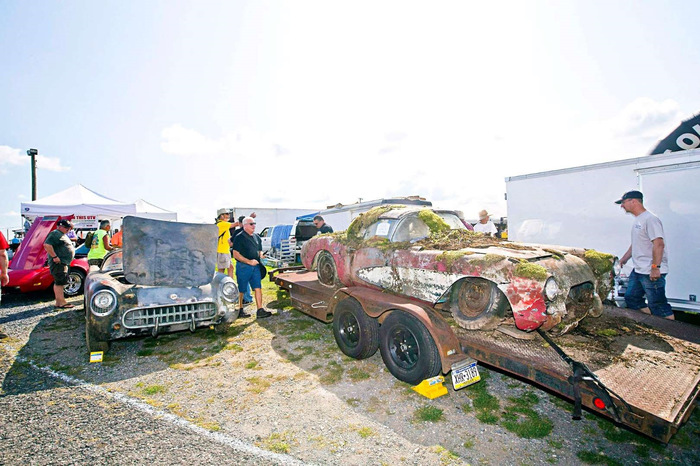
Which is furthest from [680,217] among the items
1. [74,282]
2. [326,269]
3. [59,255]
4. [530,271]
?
[74,282]

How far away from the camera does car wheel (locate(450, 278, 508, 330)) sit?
11.2 feet

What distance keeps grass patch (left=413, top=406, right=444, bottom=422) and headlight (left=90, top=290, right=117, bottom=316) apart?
392 cm

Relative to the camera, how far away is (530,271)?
3.02m

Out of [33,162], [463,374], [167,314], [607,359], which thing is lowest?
[463,374]

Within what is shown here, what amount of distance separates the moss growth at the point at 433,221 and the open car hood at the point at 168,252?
342 centimetres

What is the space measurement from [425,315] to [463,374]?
0.66 meters

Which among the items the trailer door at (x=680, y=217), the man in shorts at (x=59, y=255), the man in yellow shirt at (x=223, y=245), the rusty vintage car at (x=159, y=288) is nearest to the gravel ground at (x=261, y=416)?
the rusty vintage car at (x=159, y=288)

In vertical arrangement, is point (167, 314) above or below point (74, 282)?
below

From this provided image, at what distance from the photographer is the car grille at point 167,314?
433 cm

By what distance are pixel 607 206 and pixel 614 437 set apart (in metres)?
4.28

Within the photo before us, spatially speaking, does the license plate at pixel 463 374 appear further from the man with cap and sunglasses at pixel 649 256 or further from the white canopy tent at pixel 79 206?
the white canopy tent at pixel 79 206

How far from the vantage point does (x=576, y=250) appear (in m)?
4.14

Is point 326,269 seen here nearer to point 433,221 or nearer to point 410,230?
point 410,230

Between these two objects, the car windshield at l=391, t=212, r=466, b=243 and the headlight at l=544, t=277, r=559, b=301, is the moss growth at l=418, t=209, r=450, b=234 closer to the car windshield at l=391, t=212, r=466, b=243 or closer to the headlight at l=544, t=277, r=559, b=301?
the car windshield at l=391, t=212, r=466, b=243
